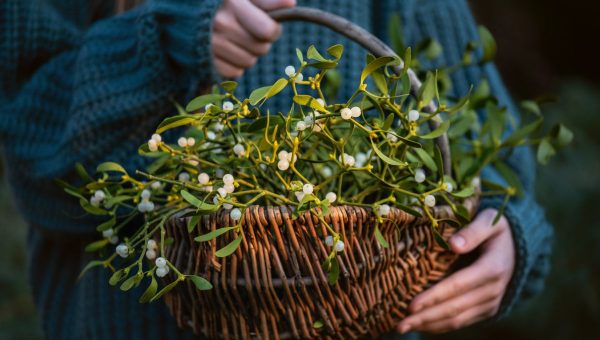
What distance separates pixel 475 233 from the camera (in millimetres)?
818

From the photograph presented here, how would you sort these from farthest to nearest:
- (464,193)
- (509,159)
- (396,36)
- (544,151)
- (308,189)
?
(509,159), (396,36), (544,151), (464,193), (308,189)

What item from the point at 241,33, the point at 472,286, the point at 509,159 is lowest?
the point at 472,286

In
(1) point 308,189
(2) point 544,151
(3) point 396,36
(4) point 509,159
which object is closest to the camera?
(1) point 308,189

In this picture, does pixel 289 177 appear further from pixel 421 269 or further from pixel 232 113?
pixel 421 269

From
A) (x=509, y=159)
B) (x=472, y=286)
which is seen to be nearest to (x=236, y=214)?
(x=472, y=286)

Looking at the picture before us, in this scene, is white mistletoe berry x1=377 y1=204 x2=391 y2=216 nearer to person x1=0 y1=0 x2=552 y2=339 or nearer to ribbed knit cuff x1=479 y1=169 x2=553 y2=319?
person x1=0 y1=0 x2=552 y2=339

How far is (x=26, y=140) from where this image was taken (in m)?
0.97

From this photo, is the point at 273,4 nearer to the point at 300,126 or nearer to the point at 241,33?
the point at 241,33

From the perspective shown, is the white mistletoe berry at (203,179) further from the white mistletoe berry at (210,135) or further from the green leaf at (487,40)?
the green leaf at (487,40)

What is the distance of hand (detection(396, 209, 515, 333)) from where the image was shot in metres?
0.80

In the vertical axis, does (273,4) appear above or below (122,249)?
above

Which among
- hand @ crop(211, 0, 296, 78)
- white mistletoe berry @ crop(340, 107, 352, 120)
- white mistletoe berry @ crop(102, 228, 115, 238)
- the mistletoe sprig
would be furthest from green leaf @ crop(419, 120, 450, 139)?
white mistletoe berry @ crop(102, 228, 115, 238)

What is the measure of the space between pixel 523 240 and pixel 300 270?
1.34 feet

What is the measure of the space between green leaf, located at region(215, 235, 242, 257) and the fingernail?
28 cm
